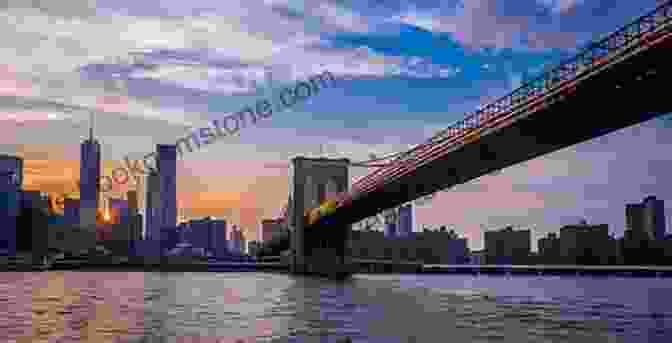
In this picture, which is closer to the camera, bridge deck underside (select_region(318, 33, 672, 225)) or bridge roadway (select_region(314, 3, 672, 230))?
bridge roadway (select_region(314, 3, 672, 230))

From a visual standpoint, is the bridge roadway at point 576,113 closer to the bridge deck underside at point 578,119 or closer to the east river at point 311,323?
the bridge deck underside at point 578,119

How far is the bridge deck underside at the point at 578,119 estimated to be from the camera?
44.3m

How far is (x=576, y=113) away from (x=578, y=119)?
170 centimetres

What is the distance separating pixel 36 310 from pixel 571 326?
30.8m

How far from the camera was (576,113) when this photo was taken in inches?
2062

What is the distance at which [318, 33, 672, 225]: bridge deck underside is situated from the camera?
44.3 meters

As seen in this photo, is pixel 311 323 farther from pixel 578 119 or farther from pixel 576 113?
pixel 578 119

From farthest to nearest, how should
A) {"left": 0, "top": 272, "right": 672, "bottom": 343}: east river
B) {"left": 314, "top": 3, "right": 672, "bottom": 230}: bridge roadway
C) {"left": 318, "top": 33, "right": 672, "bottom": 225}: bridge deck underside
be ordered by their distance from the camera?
{"left": 318, "top": 33, "right": 672, "bottom": 225}: bridge deck underside → {"left": 314, "top": 3, "right": 672, "bottom": 230}: bridge roadway → {"left": 0, "top": 272, "right": 672, "bottom": 343}: east river

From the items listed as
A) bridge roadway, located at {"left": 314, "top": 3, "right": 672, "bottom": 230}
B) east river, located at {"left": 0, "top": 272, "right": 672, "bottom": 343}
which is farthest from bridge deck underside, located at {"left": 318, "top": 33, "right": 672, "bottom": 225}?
east river, located at {"left": 0, "top": 272, "right": 672, "bottom": 343}

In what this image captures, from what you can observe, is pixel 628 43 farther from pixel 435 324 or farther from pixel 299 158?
pixel 299 158

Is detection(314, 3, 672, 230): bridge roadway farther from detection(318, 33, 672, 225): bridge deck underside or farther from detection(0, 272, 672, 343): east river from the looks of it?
detection(0, 272, 672, 343): east river

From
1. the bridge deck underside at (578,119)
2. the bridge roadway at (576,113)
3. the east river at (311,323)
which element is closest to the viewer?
the east river at (311,323)

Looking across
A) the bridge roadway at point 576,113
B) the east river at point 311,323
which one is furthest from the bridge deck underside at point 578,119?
the east river at point 311,323

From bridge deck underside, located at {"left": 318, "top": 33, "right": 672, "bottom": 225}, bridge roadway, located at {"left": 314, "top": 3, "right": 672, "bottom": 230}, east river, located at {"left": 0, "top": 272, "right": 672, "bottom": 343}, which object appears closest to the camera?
east river, located at {"left": 0, "top": 272, "right": 672, "bottom": 343}
